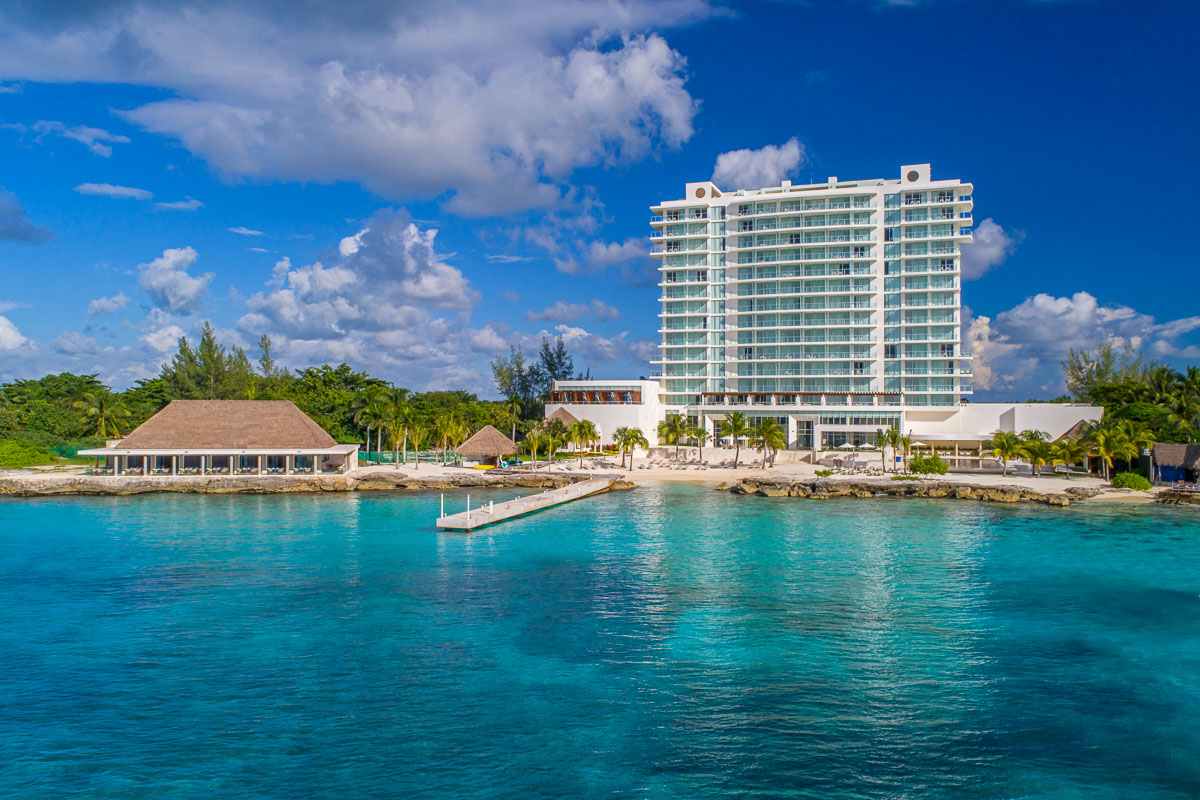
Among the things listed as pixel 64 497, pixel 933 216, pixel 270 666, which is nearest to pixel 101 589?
pixel 270 666

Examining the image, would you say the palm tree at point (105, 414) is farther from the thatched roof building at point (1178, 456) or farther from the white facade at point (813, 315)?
the thatched roof building at point (1178, 456)

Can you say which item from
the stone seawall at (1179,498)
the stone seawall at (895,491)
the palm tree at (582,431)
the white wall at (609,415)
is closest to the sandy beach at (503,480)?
the stone seawall at (895,491)

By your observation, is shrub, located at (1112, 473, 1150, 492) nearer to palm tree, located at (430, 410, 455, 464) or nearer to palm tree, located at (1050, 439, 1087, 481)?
palm tree, located at (1050, 439, 1087, 481)

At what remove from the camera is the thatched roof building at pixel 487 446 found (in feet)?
219

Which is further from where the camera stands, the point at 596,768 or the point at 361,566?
the point at 361,566

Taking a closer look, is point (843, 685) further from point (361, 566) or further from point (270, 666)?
point (361, 566)

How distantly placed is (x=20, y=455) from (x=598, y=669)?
6602cm

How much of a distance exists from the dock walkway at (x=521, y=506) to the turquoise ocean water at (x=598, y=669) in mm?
4671

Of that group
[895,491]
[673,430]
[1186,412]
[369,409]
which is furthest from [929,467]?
[369,409]

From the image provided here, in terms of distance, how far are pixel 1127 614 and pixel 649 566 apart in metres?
15.6

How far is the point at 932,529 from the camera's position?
127 feet

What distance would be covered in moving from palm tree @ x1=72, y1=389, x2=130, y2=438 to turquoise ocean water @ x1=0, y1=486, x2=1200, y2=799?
4550 cm

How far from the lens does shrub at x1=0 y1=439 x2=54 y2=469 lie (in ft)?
203

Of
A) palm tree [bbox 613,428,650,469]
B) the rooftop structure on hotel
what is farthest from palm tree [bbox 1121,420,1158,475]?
the rooftop structure on hotel
